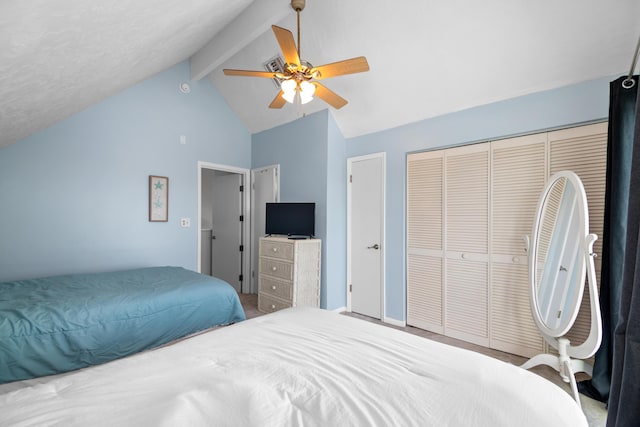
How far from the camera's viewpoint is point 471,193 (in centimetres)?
293

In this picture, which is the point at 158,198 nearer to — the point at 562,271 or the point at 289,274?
the point at 289,274

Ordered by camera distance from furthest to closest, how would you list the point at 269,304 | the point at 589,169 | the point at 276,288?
1. the point at 269,304
2. the point at 276,288
3. the point at 589,169

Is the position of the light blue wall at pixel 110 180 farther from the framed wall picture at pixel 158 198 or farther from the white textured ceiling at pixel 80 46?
the white textured ceiling at pixel 80 46

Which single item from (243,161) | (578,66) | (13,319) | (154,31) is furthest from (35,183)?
(578,66)

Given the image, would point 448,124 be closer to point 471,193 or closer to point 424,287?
point 471,193

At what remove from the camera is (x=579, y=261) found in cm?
204

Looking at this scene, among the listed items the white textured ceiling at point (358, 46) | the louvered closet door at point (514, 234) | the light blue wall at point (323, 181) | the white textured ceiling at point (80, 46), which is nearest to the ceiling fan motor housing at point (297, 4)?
the white textured ceiling at point (358, 46)

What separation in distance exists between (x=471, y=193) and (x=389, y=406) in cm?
257

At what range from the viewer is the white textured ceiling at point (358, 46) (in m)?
1.65

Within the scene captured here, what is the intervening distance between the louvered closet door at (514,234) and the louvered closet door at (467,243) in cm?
8

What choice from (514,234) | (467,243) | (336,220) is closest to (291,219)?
(336,220)

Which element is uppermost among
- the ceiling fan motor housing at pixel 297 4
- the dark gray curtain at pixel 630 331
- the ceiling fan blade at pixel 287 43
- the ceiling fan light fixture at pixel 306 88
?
the ceiling fan motor housing at pixel 297 4

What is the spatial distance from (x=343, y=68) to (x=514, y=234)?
2086mm

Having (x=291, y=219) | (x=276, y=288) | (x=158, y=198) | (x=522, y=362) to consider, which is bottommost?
(x=522, y=362)
